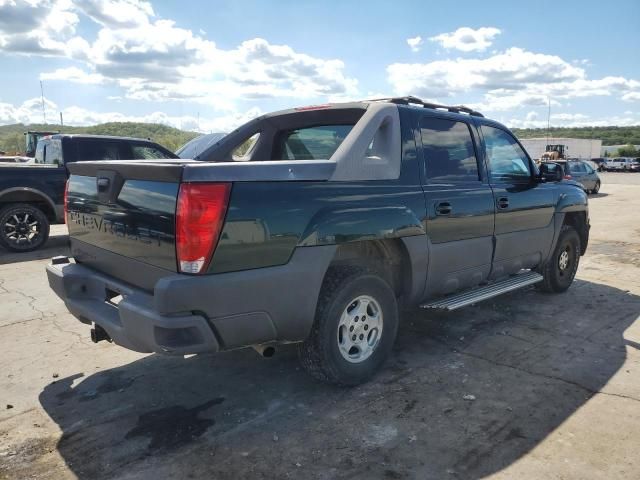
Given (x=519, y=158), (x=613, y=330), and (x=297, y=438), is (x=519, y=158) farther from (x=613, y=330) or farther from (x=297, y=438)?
(x=297, y=438)

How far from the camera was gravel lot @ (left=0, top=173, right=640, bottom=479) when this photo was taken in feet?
8.84

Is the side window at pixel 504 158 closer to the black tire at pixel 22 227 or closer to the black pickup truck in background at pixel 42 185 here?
the black pickup truck in background at pixel 42 185

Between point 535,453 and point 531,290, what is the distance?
12.3 feet

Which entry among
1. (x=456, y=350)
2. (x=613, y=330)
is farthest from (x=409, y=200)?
(x=613, y=330)

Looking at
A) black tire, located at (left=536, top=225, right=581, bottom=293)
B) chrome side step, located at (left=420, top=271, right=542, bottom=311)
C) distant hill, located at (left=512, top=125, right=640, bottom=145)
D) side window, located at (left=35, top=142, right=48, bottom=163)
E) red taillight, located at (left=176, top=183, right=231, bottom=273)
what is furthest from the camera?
distant hill, located at (left=512, top=125, right=640, bottom=145)

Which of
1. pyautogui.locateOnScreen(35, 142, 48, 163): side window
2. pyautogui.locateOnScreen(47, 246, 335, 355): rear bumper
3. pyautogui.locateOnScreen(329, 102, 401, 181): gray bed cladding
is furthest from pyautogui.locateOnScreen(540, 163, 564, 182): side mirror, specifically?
pyautogui.locateOnScreen(35, 142, 48, 163): side window

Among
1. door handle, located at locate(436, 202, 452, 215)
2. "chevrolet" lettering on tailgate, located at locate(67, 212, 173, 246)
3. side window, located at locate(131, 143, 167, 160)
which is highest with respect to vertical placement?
side window, located at locate(131, 143, 167, 160)

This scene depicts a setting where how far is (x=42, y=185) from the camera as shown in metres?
8.48

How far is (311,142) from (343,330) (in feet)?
5.71

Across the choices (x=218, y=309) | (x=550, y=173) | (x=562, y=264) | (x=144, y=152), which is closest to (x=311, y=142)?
(x=218, y=309)

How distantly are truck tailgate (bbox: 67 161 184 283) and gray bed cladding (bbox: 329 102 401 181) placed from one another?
103 cm

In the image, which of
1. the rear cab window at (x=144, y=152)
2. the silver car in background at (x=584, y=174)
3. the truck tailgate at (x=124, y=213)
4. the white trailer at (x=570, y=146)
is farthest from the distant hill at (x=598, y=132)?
the truck tailgate at (x=124, y=213)

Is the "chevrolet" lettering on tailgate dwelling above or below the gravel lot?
above

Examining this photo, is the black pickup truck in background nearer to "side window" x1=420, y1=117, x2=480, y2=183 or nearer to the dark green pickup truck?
the dark green pickup truck
